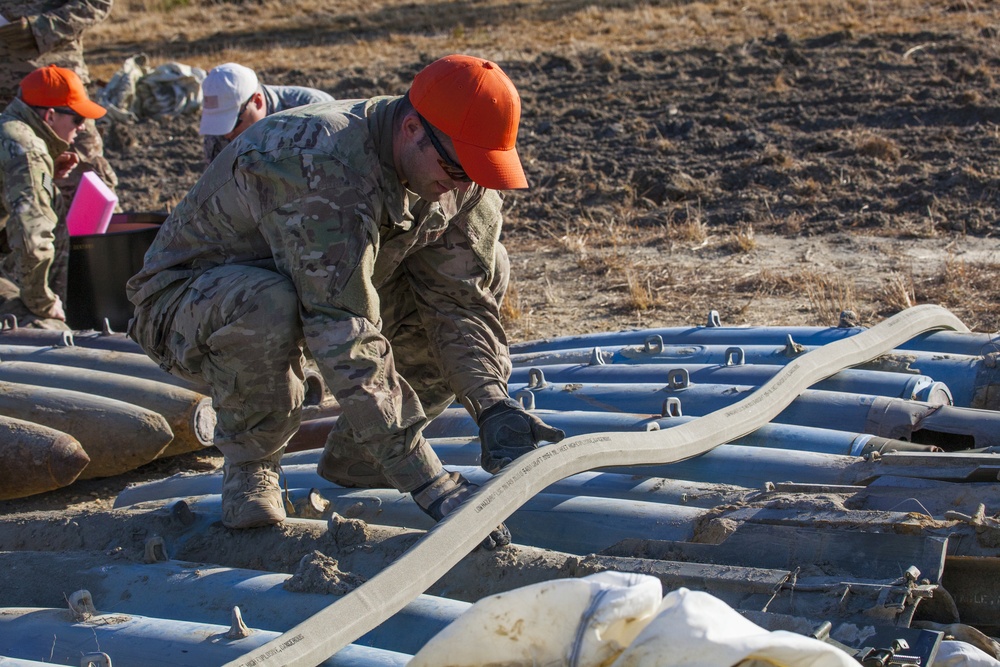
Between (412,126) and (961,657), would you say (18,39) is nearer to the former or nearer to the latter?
(412,126)

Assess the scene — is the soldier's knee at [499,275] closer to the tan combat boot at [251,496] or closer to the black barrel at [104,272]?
the tan combat boot at [251,496]

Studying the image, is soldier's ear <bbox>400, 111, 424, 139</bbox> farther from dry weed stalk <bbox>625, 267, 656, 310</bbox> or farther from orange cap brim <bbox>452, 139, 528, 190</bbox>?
dry weed stalk <bbox>625, 267, 656, 310</bbox>

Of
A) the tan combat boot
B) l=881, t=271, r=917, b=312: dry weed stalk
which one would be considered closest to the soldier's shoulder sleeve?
the tan combat boot

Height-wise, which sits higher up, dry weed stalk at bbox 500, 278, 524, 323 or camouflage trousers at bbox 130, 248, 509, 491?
camouflage trousers at bbox 130, 248, 509, 491

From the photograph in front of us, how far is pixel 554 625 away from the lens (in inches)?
80.4

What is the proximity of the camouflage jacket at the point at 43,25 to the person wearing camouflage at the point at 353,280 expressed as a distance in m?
5.24

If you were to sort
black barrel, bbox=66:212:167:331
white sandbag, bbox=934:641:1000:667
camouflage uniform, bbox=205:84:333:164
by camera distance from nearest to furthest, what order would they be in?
white sandbag, bbox=934:641:1000:667
camouflage uniform, bbox=205:84:333:164
black barrel, bbox=66:212:167:331

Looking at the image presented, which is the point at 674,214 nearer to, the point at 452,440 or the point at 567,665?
the point at 452,440

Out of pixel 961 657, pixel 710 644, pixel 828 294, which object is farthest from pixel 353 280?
pixel 828 294

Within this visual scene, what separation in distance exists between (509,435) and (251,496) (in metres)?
0.77

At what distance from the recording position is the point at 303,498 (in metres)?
3.69

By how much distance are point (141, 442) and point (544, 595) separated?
3266 millimetres

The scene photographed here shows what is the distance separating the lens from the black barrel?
6164 mm

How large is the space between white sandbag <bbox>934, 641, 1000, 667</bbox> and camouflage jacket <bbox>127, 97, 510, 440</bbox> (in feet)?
4.76
